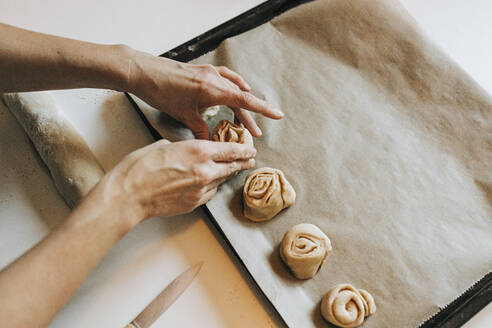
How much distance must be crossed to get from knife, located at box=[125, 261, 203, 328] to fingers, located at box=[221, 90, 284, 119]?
1.87ft

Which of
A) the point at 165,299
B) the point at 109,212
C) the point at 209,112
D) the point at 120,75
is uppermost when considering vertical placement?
the point at 120,75

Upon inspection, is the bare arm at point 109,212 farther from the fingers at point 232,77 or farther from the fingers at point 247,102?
the fingers at point 232,77

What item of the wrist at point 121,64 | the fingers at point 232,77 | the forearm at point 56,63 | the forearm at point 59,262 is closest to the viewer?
the forearm at point 59,262

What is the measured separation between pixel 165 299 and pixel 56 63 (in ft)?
2.78

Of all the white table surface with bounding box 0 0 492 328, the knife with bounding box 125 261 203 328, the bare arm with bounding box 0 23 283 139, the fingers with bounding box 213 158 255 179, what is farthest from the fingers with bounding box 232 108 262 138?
the knife with bounding box 125 261 203 328

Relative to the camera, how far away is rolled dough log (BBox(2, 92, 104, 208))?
1407 millimetres

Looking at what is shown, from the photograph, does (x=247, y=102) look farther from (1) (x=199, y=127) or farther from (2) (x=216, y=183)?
(2) (x=216, y=183)

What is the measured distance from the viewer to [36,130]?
1.49m

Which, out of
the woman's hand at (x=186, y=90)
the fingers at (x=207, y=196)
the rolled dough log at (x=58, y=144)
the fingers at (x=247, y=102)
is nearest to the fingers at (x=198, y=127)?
the woman's hand at (x=186, y=90)

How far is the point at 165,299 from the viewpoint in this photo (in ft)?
4.49

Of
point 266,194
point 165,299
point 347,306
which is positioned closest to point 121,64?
point 266,194

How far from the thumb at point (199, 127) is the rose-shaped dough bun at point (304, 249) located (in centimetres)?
46

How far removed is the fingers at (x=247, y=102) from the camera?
1.48 metres

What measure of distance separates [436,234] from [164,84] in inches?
42.1
